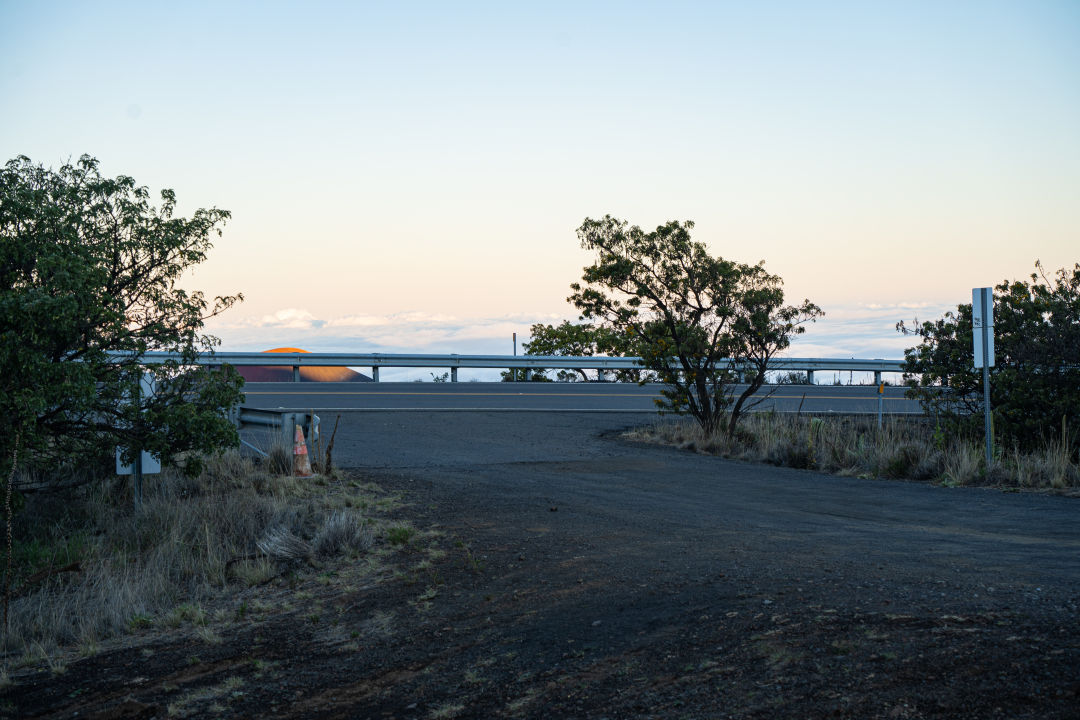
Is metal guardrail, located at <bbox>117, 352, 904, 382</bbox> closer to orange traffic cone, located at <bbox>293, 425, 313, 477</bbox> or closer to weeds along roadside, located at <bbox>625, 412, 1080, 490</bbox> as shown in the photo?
weeds along roadside, located at <bbox>625, 412, 1080, 490</bbox>

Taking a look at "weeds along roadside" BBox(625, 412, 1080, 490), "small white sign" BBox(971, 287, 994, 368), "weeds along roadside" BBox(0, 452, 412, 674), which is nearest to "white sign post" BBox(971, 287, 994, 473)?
"small white sign" BBox(971, 287, 994, 368)

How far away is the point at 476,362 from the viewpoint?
95.9ft

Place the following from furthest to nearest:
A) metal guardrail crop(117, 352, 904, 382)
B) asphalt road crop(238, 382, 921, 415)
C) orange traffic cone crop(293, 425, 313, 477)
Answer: metal guardrail crop(117, 352, 904, 382) < asphalt road crop(238, 382, 921, 415) < orange traffic cone crop(293, 425, 313, 477)

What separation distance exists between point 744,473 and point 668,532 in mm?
6011

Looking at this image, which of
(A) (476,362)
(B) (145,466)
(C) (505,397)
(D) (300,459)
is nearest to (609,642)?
(B) (145,466)

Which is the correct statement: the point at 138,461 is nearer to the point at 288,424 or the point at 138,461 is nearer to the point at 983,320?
the point at 288,424

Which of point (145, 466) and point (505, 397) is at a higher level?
point (505, 397)

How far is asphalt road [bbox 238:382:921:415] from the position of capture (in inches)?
883

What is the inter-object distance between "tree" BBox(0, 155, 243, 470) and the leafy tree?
1261 cm

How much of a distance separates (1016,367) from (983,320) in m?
2.34

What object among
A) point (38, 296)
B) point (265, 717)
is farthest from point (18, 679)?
point (38, 296)

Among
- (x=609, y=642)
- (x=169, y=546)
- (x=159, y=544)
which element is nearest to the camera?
(x=609, y=642)

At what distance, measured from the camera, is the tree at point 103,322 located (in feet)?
29.7

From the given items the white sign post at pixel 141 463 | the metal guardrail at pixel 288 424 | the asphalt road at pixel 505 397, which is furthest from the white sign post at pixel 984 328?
the white sign post at pixel 141 463
